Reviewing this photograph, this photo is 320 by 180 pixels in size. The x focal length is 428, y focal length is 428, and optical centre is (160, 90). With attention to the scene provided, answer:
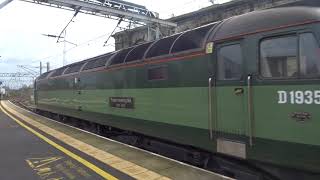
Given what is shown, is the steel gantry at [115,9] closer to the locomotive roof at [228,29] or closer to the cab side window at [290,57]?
the locomotive roof at [228,29]

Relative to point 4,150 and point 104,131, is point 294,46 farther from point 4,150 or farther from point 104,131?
point 104,131

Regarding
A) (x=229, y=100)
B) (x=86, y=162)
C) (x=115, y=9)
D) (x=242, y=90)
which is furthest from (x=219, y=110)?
(x=115, y=9)

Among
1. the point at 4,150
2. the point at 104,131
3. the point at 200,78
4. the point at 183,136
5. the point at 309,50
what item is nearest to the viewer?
the point at 309,50

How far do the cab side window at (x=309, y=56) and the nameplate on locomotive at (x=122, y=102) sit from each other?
20.6 ft

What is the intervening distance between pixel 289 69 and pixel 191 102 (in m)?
2.69

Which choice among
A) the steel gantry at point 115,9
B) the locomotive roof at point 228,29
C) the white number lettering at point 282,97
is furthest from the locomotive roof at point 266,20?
the steel gantry at point 115,9

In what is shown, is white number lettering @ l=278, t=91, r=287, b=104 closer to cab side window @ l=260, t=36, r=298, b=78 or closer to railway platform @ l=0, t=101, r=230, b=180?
cab side window @ l=260, t=36, r=298, b=78

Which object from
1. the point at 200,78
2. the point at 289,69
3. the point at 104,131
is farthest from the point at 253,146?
the point at 104,131

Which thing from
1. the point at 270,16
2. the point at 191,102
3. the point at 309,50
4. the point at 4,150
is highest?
the point at 270,16

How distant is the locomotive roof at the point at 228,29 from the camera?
6.32m

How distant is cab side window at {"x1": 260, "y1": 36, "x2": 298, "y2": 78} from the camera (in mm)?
6238

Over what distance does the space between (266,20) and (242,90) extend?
119 cm

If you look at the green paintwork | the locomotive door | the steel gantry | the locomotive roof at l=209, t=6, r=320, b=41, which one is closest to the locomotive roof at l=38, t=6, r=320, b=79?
the locomotive roof at l=209, t=6, r=320, b=41

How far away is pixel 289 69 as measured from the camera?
6289 millimetres
